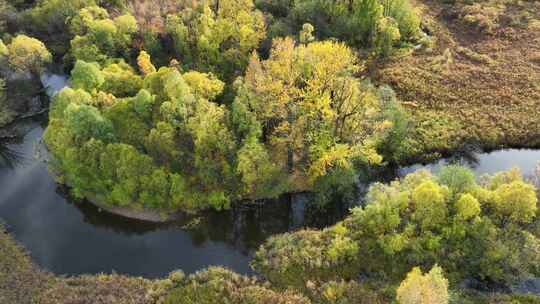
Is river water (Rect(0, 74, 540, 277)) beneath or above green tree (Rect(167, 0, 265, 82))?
beneath

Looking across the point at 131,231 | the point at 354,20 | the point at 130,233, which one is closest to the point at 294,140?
the point at 131,231

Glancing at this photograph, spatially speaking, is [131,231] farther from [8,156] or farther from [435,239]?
[435,239]

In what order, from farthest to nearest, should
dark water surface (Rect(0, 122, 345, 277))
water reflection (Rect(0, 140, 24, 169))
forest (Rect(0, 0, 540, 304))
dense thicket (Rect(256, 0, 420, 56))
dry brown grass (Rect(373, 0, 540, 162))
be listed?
dense thicket (Rect(256, 0, 420, 56))
dry brown grass (Rect(373, 0, 540, 162))
water reflection (Rect(0, 140, 24, 169))
dark water surface (Rect(0, 122, 345, 277))
forest (Rect(0, 0, 540, 304))

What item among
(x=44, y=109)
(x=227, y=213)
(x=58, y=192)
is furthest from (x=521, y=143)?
(x=44, y=109)

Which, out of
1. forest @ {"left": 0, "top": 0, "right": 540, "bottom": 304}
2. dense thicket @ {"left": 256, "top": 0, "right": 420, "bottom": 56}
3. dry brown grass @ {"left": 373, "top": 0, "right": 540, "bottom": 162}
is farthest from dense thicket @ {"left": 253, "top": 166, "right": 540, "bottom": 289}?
dense thicket @ {"left": 256, "top": 0, "right": 420, "bottom": 56}

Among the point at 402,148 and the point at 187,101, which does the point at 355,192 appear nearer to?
the point at 402,148

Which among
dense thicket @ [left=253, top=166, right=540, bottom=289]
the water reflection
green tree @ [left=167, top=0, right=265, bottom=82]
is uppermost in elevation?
green tree @ [left=167, top=0, right=265, bottom=82]

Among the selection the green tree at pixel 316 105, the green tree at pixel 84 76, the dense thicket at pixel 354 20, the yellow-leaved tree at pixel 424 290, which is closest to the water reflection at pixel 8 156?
the green tree at pixel 84 76

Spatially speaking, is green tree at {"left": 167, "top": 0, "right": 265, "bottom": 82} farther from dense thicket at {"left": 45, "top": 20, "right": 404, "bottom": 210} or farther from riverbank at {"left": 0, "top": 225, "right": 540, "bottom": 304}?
riverbank at {"left": 0, "top": 225, "right": 540, "bottom": 304}
